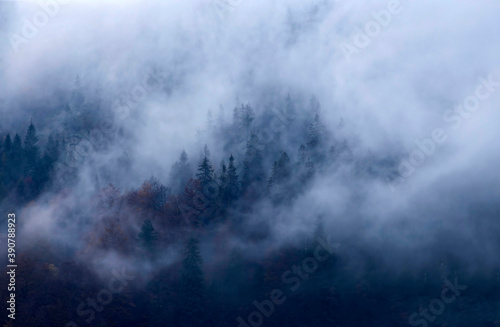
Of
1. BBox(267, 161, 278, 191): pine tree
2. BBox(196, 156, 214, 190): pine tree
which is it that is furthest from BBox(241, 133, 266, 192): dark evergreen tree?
BBox(196, 156, 214, 190): pine tree

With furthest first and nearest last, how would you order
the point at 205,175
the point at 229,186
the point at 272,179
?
1. the point at 205,175
2. the point at 229,186
3. the point at 272,179

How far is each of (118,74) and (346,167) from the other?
3509 inches

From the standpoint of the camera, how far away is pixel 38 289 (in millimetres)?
112312

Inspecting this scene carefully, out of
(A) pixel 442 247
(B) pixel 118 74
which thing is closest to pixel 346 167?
(A) pixel 442 247

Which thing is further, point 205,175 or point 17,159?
point 17,159

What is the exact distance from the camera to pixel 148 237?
121 m

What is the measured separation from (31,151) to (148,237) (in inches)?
1954

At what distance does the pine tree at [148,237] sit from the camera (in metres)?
120

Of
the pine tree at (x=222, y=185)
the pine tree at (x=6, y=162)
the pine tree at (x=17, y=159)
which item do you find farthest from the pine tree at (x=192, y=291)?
the pine tree at (x=6, y=162)

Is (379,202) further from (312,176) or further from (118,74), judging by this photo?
(118,74)

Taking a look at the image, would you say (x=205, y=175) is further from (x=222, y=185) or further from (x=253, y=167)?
(x=253, y=167)

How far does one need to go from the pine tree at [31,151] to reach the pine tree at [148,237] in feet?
141

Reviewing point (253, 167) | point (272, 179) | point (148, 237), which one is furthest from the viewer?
point (253, 167)

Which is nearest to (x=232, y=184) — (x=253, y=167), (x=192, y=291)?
(x=253, y=167)
